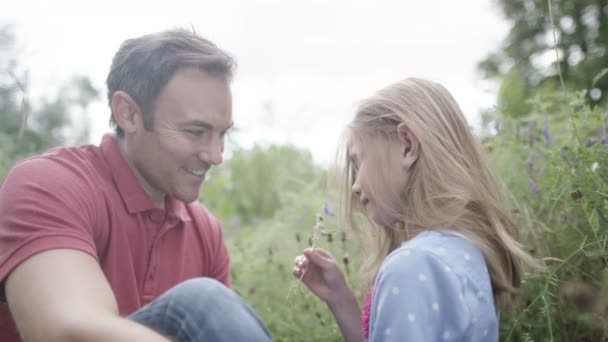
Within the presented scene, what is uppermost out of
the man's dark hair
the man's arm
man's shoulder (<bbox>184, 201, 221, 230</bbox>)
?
the man's dark hair

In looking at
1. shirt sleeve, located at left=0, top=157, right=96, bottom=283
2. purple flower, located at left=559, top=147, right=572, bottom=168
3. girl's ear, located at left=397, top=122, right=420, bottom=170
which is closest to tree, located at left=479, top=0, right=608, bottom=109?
purple flower, located at left=559, top=147, right=572, bottom=168

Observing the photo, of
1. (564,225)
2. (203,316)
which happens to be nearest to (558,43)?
(564,225)

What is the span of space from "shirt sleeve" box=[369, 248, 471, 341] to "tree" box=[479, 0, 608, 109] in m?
2.33

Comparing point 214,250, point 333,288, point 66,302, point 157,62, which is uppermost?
point 157,62

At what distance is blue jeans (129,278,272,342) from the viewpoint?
1.98 metres

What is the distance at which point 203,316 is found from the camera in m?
2.02

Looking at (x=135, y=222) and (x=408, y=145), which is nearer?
(x=408, y=145)

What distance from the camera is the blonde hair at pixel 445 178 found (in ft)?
6.39

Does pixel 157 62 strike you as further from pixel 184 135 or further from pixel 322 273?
pixel 322 273

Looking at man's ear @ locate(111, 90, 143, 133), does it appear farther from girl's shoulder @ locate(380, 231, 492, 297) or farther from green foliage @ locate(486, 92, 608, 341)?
green foliage @ locate(486, 92, 608, 341)

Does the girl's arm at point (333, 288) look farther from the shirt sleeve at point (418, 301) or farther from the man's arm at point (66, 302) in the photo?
the man's arm at point (66, 302)

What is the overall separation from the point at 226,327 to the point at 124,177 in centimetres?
69

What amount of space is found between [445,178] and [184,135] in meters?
0.96

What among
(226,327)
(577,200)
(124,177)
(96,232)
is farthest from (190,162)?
(577,200)
